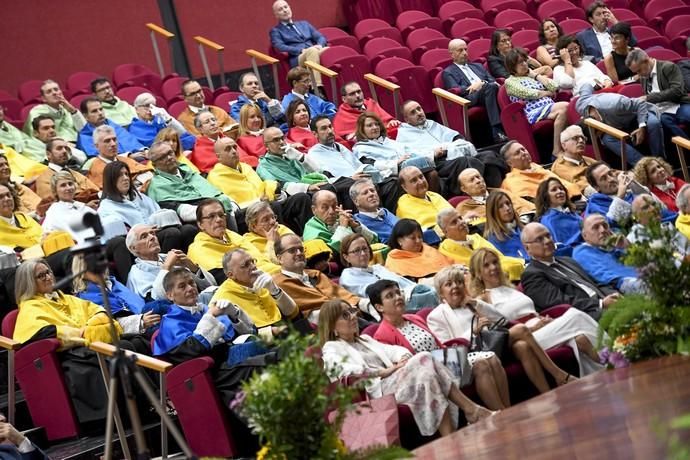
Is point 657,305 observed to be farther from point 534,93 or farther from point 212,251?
point 534,93

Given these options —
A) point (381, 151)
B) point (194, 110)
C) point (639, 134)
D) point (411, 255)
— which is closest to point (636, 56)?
point (639, 134)

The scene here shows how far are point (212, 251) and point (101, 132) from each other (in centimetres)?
138

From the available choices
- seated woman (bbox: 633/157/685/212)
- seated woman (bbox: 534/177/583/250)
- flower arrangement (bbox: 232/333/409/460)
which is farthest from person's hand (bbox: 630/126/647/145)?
flower arrangement (bbox: 232/333/409/460)

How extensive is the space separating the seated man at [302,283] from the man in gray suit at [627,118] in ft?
8.41

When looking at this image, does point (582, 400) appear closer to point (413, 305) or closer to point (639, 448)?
point (639, 448)

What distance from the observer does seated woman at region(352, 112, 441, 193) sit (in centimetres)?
786

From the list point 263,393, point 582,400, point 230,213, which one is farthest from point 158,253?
point 263,393

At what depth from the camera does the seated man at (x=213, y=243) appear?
6562 mm

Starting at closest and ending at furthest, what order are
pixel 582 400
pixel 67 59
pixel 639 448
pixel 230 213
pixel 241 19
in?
pixel 639 448, pixel 582 400, pixel 230 213, pixel 67 59, pixel 241 19

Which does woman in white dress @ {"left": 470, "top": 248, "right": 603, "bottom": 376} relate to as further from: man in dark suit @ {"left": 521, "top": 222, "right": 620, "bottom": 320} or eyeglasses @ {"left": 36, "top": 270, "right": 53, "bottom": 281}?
eyeglasses @ {"left": 36, "top": 270, "right": 53, "bottom": 281}

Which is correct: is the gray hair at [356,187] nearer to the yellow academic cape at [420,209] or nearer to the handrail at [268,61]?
the yellow academic cape at [420,209]

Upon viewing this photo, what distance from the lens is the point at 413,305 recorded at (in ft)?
20.8

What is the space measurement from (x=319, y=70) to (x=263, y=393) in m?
6.11

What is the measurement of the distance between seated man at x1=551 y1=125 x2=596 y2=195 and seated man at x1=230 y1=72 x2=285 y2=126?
1.84m
